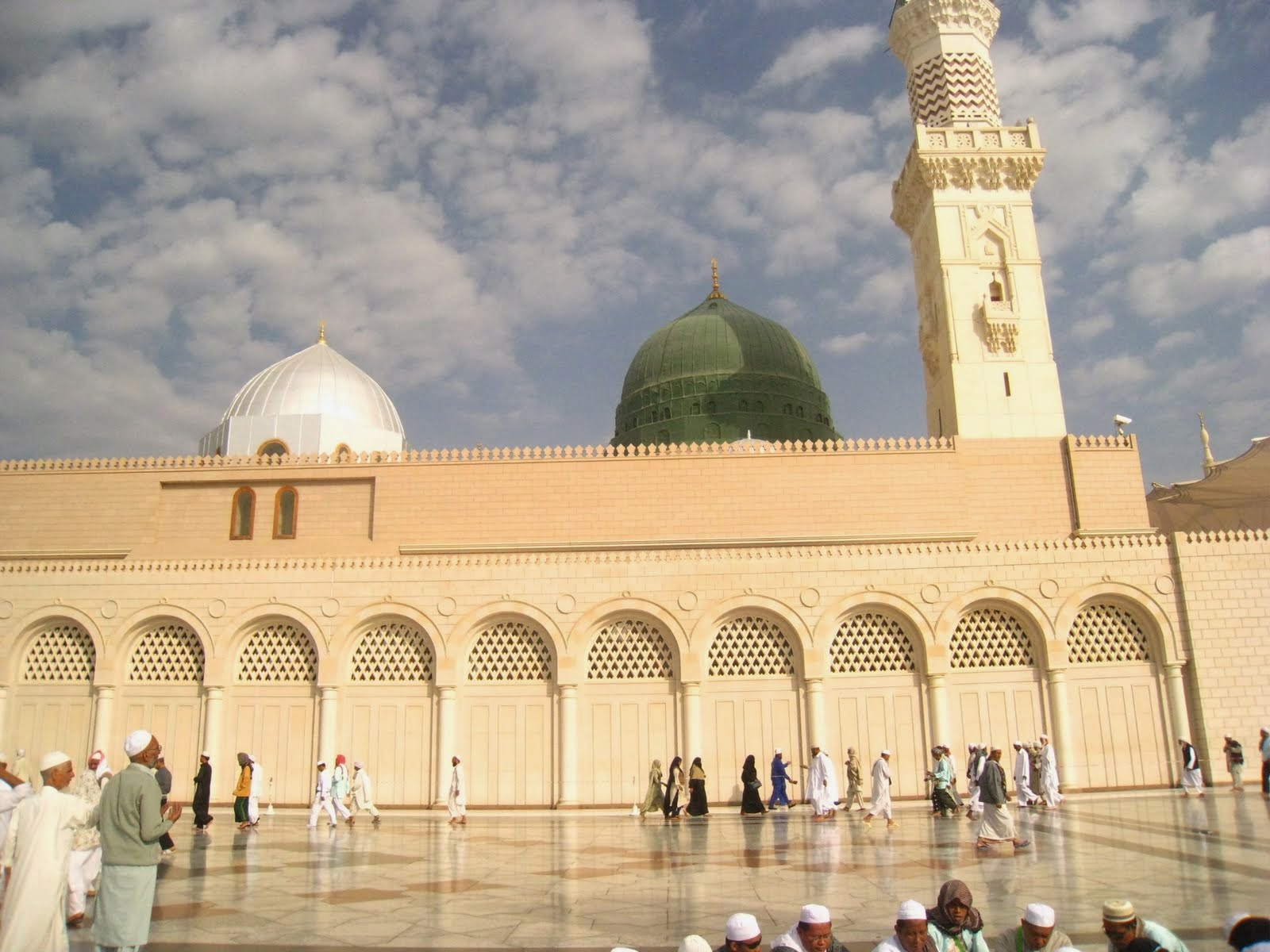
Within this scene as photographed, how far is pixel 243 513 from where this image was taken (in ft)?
65.8

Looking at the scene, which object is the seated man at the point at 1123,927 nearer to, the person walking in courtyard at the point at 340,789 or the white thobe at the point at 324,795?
the white thobe at the point at 324,795

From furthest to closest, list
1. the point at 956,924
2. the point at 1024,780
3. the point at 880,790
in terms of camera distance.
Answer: the point at 1024,780 → the point at 880,790 → the point at 956,924

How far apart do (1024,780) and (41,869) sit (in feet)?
42.1

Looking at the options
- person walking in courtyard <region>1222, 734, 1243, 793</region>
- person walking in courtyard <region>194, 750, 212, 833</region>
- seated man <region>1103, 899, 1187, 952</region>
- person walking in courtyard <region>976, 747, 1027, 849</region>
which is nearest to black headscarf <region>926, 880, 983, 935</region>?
seated man <region>1103, 899, 1187, 952</region>

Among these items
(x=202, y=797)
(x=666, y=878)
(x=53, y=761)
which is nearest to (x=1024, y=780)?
(x=666, y=878)

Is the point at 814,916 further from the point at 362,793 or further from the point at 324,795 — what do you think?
the point at 362,793

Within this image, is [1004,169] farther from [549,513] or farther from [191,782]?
[191,782]

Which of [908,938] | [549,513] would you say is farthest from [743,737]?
[908,938]

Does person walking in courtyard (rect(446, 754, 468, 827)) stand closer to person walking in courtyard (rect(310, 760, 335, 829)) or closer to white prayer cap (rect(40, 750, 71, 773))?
person walking in courtyard (rect(310, 760, 335, 829))

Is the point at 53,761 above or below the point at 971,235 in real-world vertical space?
below

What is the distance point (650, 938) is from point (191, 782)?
13.2m

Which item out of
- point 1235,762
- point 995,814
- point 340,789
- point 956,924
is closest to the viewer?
point 956,924

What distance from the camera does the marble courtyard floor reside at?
6.55 meters

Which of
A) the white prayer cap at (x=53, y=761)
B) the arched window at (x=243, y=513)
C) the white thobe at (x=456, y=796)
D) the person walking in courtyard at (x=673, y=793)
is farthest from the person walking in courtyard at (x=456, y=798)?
the white prayer cap at (x=53, y=761)
